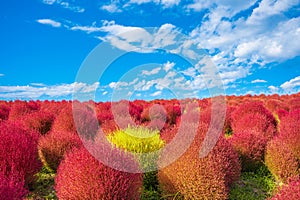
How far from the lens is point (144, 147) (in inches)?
230

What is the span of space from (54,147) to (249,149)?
14.7ft

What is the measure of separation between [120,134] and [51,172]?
6.47 ft

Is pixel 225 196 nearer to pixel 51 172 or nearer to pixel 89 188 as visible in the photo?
pixel 89 188

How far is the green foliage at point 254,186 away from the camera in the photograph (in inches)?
235

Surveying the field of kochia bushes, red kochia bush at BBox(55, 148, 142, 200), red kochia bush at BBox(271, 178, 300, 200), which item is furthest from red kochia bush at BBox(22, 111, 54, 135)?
red kochia bush at BBox(271, 178, 300, 200)

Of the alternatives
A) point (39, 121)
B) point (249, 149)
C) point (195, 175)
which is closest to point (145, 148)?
point (195, 175)

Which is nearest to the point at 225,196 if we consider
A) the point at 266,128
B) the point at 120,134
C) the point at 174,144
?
the point at 174,144

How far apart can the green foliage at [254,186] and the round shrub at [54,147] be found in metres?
3.41

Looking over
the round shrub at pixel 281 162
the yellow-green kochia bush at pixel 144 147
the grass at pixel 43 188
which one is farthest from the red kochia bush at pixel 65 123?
the round shrub at pixel 281 162

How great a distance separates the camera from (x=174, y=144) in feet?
17.4

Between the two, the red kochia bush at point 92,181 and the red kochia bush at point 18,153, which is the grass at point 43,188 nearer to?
the red kochia bush at point 18,153

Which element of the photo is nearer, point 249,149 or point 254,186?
point 254,186

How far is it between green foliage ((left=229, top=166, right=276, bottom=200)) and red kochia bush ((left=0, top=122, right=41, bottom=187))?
3779 millimetres

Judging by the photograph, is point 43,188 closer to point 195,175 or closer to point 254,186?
point 195,175
